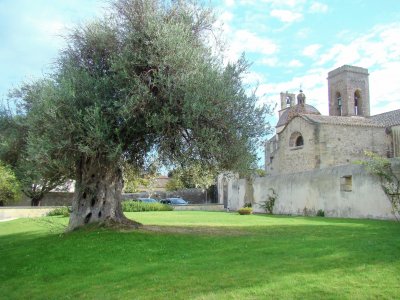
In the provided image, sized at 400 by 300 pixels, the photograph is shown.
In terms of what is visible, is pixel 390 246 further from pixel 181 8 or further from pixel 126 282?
pixel 181 8

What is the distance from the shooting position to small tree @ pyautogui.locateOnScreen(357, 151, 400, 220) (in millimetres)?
18234

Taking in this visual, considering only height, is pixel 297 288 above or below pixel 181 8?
below

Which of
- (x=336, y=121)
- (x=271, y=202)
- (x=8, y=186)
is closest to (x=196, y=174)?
(x=271, y=202)

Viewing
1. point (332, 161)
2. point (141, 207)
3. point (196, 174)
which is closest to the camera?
point (196, 174)

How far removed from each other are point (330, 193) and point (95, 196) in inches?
530

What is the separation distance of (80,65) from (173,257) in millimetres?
7811

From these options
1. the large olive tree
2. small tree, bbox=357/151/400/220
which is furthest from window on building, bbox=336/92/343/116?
the large olive tree

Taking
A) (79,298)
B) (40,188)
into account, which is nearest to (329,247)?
(79,298)

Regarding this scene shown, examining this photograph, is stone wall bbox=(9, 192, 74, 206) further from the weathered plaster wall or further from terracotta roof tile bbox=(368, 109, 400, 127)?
terracotta roof tile bbox=(368, 109, 400, 127)

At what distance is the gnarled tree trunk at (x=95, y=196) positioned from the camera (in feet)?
46.9

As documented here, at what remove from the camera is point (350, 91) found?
43.1 meters

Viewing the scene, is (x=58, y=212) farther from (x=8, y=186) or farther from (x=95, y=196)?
(x=95, y=196)

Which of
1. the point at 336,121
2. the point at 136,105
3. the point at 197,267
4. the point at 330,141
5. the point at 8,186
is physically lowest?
the point at 197,267

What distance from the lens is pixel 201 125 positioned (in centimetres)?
1288
